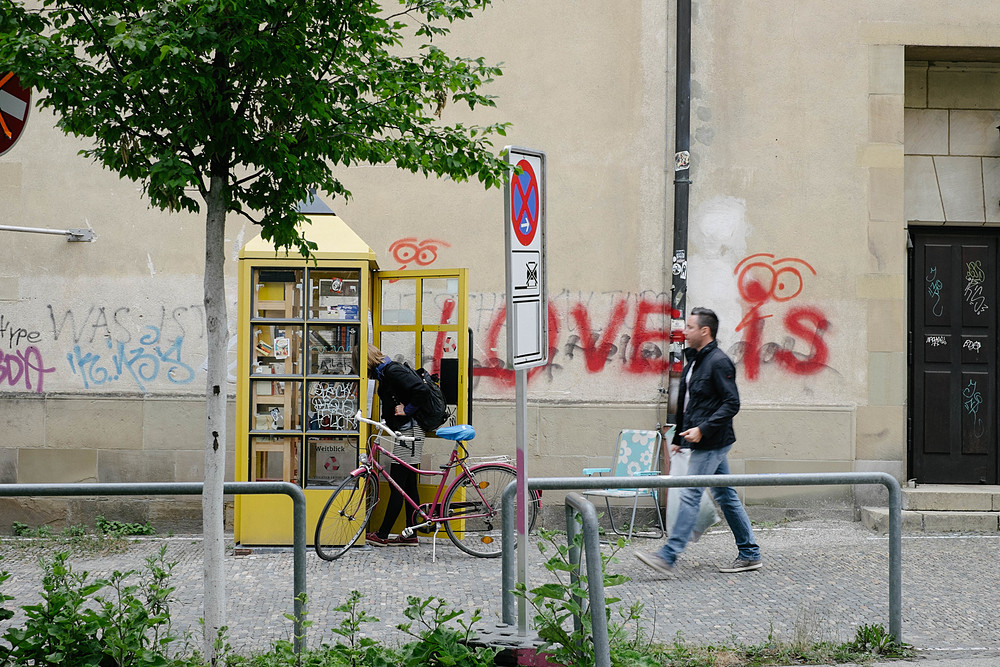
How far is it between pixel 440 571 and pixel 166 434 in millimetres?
3284

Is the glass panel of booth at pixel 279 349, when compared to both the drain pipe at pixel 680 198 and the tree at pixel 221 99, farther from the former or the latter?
the drain pipe at pixel 680 198

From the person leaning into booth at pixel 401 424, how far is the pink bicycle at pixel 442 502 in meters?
0.09

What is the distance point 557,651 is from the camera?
4090 millimetres

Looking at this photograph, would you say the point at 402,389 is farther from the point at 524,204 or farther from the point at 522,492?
the point at 524,204

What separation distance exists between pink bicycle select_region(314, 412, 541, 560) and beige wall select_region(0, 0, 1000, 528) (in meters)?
1.07

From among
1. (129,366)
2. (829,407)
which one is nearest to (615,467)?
(829,407)

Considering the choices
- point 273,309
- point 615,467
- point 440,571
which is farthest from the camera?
point 615,467

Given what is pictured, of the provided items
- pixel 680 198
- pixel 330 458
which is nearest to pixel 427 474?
pixel 330 458

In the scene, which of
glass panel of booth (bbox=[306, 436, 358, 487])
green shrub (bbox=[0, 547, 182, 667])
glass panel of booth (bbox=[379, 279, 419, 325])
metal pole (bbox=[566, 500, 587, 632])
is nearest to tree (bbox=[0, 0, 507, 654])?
green shrub (bbox=[0, 547, 182, 667])

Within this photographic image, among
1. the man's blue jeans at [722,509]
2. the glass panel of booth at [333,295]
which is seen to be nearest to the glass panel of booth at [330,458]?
the glass panel of booth at [333,295]

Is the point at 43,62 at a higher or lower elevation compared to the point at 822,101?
lower

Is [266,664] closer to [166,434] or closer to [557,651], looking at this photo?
[557,651]

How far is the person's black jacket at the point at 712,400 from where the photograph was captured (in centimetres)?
686

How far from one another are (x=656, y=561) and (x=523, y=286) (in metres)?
2.48
